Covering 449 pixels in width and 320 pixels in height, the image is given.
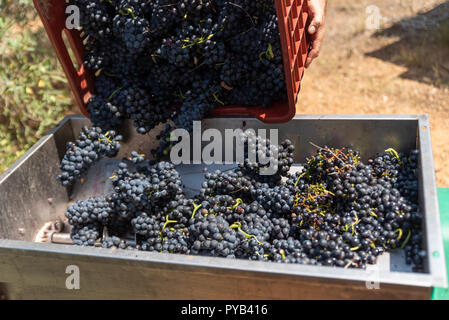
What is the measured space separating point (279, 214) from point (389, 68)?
2.69m

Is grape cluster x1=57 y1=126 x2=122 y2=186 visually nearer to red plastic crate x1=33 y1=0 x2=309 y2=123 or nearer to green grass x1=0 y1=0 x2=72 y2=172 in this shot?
red plastic crate x1=33 y1=0 x2=309 y2=123

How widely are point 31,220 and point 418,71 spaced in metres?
3.27

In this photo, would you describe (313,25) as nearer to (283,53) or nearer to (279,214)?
(283,53)

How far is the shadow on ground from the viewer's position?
12.1 ft

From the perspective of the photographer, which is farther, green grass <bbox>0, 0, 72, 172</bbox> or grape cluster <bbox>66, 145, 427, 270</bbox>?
green grass <bbox>0, 0, 72, 172</bbox>

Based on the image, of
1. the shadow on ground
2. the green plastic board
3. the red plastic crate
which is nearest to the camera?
the green plastic board

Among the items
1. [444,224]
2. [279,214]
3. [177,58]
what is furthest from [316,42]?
[444,224]

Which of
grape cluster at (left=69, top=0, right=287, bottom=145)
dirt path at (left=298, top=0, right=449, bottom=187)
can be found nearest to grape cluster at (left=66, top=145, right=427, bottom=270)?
grape cluster at (left=69, top=0, right=287, bottom=145)

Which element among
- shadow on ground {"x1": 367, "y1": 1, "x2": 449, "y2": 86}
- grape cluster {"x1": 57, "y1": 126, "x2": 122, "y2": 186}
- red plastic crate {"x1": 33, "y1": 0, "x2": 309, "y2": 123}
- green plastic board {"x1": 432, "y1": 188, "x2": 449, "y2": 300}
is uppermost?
shadow on ground {"x1": 367, "y1": 1, "x2": 449, "y2": 86}

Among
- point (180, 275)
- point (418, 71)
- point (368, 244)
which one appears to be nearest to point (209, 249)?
point (180, 275)

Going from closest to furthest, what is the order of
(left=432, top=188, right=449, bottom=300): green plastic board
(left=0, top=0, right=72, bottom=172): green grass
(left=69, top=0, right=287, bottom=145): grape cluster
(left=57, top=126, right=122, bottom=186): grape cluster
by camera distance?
(left=432, top=188, right=449, bottom=300): green plastic board
(left=69, top=0, right=287, bottom=145): grape cluster
(left=57, top=126, right=122, bottom=186): grape cluster
(left=0, top=0, right=72, bottom=172): green grass

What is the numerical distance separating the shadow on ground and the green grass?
2876 millimetres

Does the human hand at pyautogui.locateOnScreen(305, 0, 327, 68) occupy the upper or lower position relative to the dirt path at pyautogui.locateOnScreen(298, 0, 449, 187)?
lower

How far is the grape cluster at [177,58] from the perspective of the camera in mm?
1833
